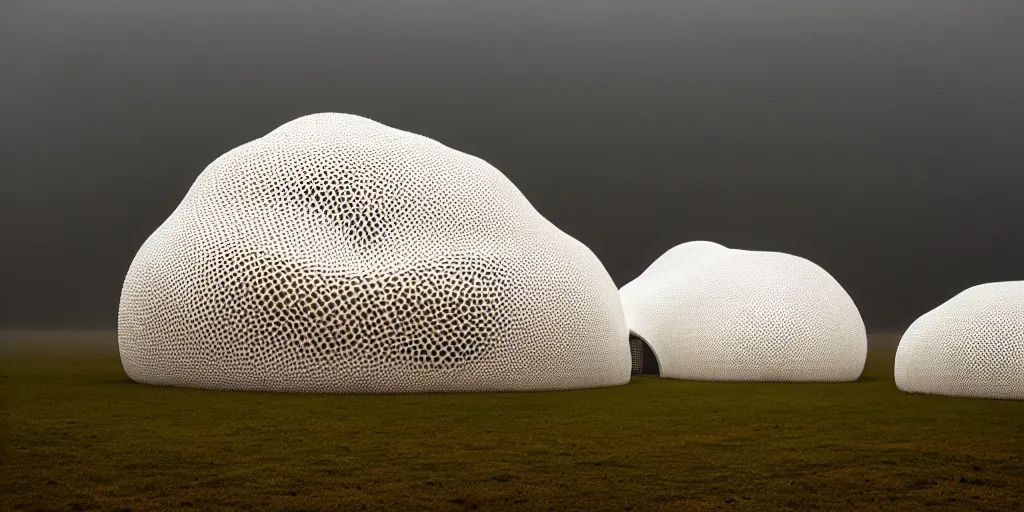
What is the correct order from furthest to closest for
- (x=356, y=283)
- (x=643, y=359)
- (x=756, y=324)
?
(x=643, y=359) < (x=756, y=324) < (x=356, y=283)

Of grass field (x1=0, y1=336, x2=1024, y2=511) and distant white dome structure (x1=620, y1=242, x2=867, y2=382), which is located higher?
distant white dome structure (x1=620, y1=242, x2=867, y2=382)

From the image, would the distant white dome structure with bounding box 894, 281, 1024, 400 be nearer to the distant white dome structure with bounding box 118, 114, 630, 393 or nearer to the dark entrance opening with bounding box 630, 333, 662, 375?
the distant white dome structure with bounding box 118, 114, 630, 393

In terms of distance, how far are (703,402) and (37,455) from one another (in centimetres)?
739

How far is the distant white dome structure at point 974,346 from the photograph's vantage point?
1143cm

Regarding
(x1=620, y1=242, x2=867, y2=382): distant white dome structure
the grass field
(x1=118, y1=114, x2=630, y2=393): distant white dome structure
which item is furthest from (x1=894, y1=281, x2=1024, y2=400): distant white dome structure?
(x1=118, y1=114, x2=630, y2=393): distant white dome structure

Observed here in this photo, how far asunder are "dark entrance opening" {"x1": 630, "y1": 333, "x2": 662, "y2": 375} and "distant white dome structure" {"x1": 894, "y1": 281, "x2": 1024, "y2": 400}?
18.5 ft

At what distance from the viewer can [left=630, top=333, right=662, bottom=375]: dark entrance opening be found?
57.9 ft

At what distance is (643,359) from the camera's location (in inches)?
695

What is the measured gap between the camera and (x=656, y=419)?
9.47 metres

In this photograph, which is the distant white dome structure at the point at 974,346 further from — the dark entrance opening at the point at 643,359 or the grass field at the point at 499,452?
the dark entrance opening at the point at 643,359

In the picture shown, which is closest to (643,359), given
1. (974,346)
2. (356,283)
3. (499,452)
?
(974,346)

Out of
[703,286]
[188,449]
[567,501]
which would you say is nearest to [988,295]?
[703,286]

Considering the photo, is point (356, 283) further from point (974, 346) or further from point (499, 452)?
→ point (974, 346)

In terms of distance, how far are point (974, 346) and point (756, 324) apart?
375 centimetres
